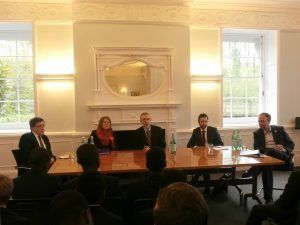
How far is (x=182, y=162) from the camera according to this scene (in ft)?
12.4

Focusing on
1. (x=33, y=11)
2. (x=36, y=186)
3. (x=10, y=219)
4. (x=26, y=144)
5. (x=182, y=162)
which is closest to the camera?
(x=10, y=219)

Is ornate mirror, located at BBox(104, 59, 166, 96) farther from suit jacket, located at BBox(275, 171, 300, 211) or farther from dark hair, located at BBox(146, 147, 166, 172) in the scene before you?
suit jacket, located at BBox(275, 171, 300, 211)

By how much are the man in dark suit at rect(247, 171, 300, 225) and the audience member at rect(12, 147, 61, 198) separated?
5.95 feet

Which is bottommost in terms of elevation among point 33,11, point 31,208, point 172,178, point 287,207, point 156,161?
point 287,207

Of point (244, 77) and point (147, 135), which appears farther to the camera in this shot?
point (244, 77)

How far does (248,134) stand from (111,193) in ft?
14.4

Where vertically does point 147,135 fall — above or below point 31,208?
above

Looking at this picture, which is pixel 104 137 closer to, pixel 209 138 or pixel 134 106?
pixel 134 106

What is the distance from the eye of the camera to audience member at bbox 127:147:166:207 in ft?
9.05

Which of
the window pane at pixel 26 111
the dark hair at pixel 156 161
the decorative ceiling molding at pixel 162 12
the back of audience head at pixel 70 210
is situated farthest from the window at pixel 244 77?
the back of audience head at pixel 70 210

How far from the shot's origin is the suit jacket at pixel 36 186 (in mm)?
2705

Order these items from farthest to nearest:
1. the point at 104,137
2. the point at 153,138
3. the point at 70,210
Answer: the point at 153,138 → the point at 104,137 → the point at 70,210

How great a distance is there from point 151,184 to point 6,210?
3.83ft

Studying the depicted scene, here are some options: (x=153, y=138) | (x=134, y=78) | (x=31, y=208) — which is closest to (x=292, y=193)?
(x=31, y=208)
